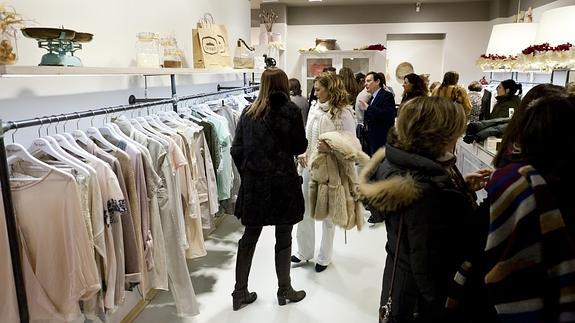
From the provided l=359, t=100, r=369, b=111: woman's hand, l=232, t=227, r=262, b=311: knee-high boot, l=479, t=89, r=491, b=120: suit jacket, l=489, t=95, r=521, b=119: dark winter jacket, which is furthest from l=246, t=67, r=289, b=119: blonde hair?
l=479, t=89, r=491, b=120: suit jacket

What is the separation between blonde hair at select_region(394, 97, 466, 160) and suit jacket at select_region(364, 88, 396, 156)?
2649mm

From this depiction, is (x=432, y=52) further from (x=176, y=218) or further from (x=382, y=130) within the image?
(x=176, y=218)

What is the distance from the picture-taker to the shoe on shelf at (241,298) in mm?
2643

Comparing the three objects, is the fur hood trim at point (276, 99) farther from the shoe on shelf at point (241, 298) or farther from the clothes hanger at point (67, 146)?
the shoe on shelf at point (241, 298)

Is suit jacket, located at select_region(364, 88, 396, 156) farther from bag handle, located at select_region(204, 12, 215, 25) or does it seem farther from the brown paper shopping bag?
bag handle, located at select_region(204, 12, 215, 25)

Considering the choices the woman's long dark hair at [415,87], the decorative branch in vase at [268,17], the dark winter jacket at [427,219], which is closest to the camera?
the dark winter jacket at [427,219]

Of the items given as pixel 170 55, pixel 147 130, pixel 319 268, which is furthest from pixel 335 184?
pixel 170 55

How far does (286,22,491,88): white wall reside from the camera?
24.5 ft

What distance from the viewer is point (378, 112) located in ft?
13.3

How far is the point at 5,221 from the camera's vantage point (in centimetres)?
143

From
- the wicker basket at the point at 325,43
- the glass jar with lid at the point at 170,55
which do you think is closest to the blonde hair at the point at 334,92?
the glass jar with lid at the point at 170,55

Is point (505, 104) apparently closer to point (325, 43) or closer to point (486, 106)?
point (486, 106)

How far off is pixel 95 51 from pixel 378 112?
8.60ft

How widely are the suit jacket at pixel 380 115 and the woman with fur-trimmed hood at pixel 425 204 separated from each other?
8.56ft
